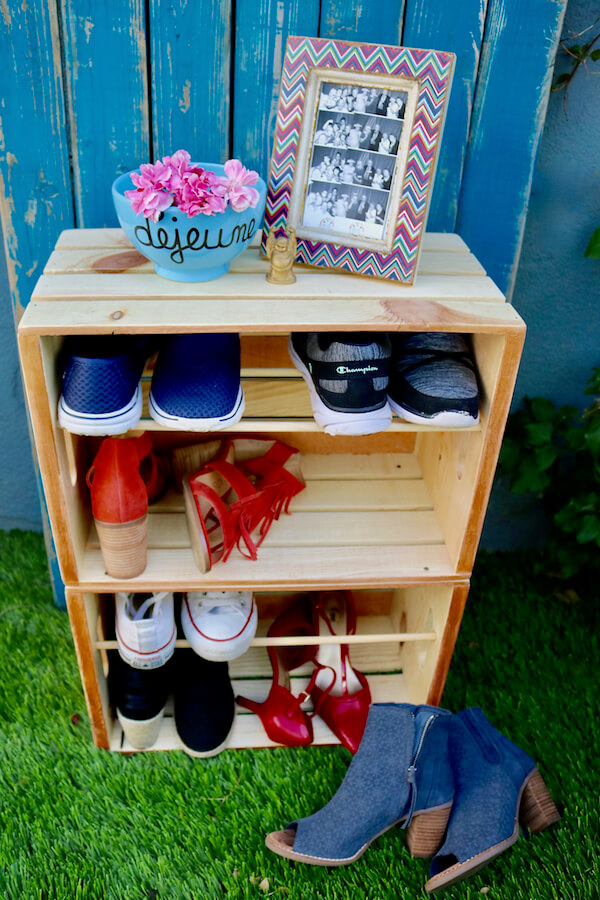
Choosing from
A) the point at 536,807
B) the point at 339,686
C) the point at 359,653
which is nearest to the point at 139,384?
the point at 339,686

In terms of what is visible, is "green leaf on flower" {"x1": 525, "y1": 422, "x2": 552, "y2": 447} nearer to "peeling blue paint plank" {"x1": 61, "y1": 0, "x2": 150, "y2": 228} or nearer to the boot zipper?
the boot zipper

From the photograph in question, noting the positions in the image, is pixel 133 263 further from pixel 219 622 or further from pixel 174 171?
Answer: pixel 219 622

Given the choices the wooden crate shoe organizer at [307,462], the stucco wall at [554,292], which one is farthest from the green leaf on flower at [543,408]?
the wooden crate shoe organizer at [307,462]

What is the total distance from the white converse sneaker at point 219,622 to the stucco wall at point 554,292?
0.82 meters

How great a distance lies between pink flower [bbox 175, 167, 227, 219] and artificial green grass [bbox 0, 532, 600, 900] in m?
1.30

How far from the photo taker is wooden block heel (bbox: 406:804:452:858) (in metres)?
1.70

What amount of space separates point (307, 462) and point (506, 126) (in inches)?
34.8

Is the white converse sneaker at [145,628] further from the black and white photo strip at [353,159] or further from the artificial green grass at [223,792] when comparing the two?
the black and white photo strip at [353,159]

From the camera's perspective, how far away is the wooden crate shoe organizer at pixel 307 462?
1365 mm

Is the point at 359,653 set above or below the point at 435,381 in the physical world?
below

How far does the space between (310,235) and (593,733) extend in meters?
1.44

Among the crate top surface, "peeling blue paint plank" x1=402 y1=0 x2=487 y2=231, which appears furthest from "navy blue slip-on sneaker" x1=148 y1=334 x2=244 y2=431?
"peeling blue paint plank" x1=402 y1=0 x2=487 y2=231

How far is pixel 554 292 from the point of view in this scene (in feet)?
6.66

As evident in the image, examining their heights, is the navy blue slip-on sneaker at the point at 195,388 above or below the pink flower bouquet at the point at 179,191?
below
